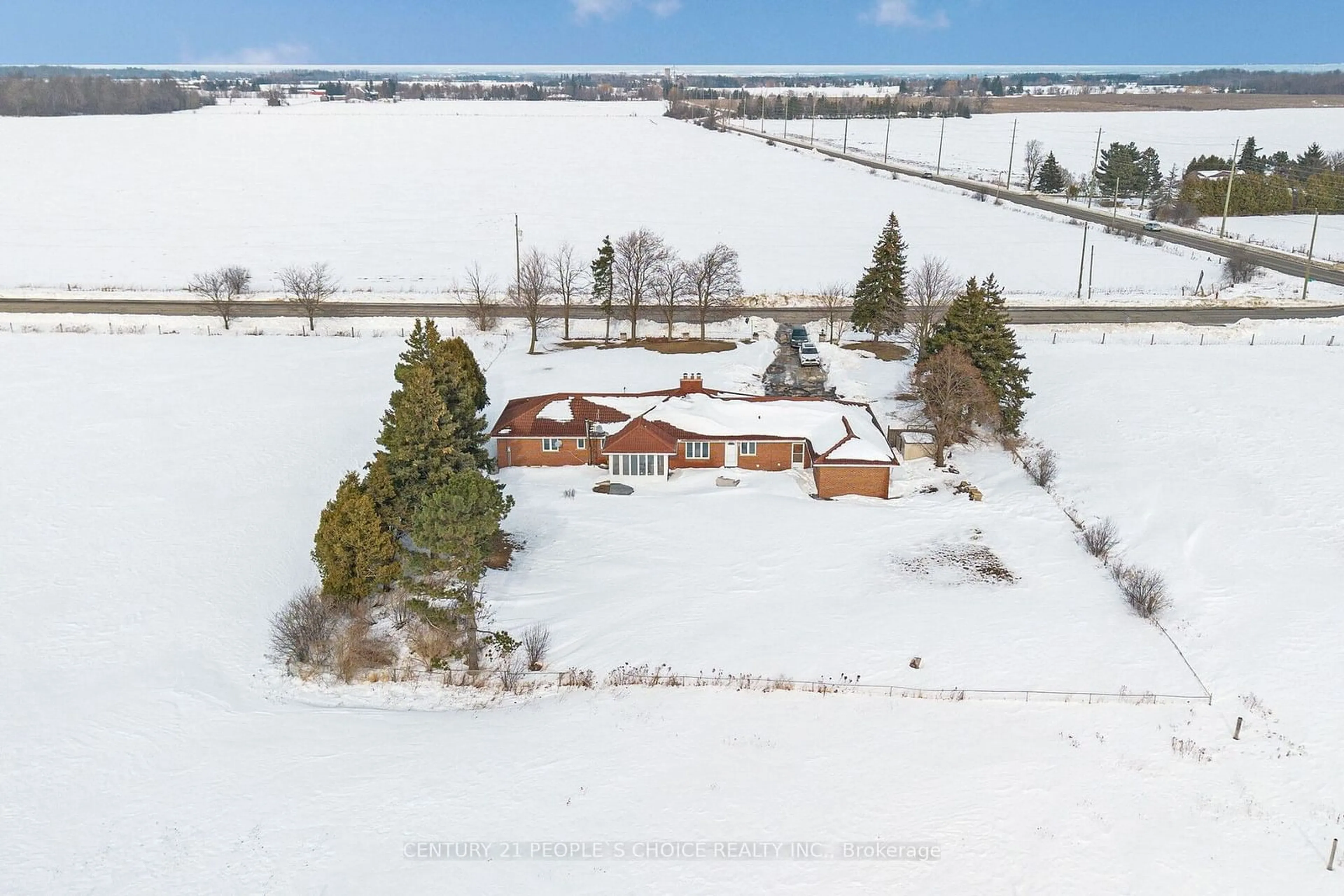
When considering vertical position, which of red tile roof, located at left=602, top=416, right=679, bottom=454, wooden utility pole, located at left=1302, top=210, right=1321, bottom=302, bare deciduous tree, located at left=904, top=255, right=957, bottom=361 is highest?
wooden utility pole, located at left=1302, top=210, right=1321, bottom=302

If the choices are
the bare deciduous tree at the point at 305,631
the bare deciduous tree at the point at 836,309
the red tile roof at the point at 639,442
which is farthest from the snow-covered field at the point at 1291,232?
the bare deciduous tree at the point at 305,631

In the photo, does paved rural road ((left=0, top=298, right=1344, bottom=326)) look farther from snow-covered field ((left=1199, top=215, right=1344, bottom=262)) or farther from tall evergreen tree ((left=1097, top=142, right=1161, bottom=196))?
tall evergreen tree ((left=1097, top=142, right=1161, bottom=196))

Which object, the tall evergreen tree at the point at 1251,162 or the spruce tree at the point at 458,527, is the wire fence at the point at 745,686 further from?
the tall evergreen tree at the point at 1251,162

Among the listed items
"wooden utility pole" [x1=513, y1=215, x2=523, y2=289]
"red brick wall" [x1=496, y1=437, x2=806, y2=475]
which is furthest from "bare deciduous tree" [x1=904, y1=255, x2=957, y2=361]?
"wooden utility pole" [x1=513, y1=215, x2=523, y2=289]

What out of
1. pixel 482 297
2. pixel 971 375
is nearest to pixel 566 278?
pixel 482 297

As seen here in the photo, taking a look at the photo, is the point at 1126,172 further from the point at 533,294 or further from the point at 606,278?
the point at 533,294

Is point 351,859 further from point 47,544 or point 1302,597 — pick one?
point 1302,597

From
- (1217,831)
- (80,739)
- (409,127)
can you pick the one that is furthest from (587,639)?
(409,127)
